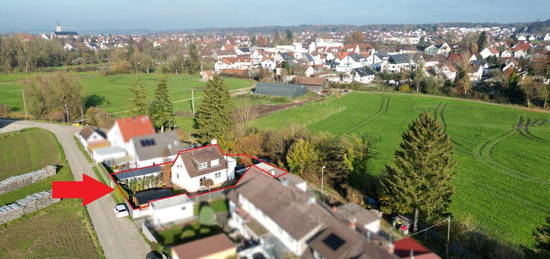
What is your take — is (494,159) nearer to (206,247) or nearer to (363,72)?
(206,247)

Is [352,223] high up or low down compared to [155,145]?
down

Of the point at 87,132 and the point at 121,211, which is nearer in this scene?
the point at 87,132

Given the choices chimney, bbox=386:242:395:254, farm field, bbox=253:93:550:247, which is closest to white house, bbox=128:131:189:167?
chimney, bbox=386:242:395:254

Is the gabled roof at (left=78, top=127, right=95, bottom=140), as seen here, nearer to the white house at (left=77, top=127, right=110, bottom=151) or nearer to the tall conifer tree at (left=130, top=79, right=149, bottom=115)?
the white house at (left=77, top=127, right=110, bottom=151)

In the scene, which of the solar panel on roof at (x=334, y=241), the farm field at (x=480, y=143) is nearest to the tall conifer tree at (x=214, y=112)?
the farm field at (x=480, y=143)

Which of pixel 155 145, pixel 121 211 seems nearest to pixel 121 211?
pixel 121 211

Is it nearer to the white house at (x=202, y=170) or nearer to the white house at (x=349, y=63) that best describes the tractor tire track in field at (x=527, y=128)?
the white house at (x=202, y=170)
